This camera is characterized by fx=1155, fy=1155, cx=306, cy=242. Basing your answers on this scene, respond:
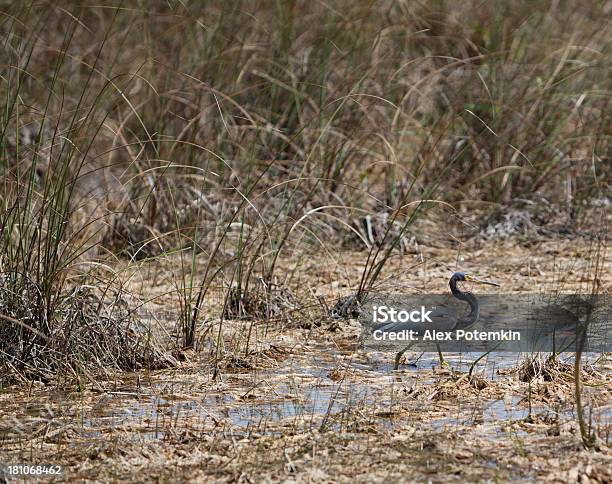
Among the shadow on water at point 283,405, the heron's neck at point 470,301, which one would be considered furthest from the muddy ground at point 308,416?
the heron's neck at point 470,301

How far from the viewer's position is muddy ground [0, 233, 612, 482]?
10.2ft

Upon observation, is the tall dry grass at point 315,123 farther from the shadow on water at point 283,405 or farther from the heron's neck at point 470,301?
the shadow on water at point 283,405

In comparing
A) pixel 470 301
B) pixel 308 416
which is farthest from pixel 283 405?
pixel 470 301

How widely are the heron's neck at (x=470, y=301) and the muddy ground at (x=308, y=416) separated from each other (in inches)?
10.6

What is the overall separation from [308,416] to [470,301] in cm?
129

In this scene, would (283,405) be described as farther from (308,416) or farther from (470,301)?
(470,301)

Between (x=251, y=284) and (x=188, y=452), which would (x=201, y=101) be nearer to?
(x=251, y=284)

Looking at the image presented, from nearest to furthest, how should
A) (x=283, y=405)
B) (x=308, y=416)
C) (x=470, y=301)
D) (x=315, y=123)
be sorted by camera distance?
(x=308, y=416)
(x=283, y=405)
(x=470, y=301)
(x=315, y=123)

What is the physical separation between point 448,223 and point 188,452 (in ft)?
11.4

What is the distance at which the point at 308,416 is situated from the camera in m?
3.56

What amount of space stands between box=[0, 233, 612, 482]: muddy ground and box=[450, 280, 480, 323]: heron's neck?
0.88ft

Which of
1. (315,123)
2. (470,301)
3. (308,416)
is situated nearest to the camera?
(308,416)

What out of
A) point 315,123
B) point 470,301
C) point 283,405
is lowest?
point 283,405

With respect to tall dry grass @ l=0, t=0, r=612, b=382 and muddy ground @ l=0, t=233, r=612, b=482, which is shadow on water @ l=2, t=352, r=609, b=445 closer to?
muddy ground @ l=0, t=233, r=612, b=482
